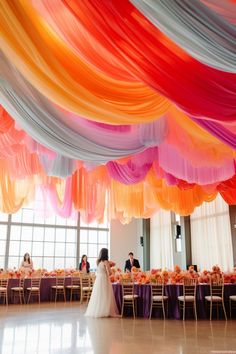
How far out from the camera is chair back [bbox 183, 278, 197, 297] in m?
8.05

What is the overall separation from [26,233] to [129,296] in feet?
29.9

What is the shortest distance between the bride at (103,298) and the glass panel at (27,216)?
8.55 meters

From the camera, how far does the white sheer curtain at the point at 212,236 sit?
1238cm

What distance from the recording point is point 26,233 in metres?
16.1

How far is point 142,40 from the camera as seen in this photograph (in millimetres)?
3064

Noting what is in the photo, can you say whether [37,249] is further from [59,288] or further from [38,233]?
[59,288]

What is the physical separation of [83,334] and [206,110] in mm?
4664

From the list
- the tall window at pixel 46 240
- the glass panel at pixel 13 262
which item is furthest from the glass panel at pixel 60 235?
the glass panel at pixel 13 262

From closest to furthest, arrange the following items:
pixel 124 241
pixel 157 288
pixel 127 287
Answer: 1. pixel 157 288
2. pixel 127 287
3. pixel 124 241

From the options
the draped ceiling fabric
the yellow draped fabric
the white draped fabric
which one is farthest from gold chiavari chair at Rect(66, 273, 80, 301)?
the white draped fabric

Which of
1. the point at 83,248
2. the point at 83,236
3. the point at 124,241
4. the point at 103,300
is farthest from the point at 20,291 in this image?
the point at 124,241

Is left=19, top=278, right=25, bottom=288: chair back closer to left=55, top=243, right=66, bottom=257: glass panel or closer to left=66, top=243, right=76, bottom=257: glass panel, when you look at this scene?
left=55, top=243, right=66, bottom=257: glass panel

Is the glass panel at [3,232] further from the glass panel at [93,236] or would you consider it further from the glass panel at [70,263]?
the glass panel at [93,236]

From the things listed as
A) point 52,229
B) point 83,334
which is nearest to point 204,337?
point 83,334
